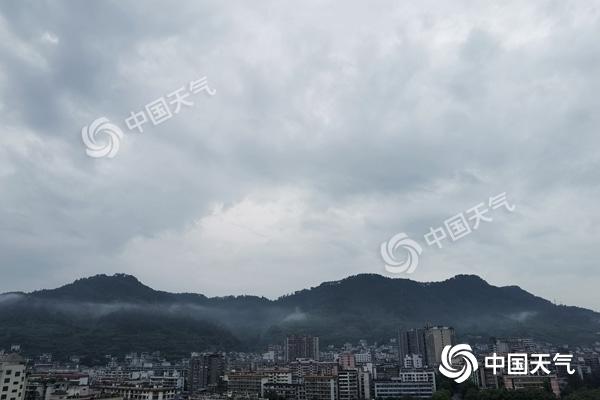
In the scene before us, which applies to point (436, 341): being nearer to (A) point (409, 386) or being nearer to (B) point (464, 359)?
(A) point (409, 386)

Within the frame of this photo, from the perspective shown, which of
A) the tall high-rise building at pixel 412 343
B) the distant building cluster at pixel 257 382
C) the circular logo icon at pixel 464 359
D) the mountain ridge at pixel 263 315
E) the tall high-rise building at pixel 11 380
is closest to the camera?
the tall high-rise building at pixel 11 380

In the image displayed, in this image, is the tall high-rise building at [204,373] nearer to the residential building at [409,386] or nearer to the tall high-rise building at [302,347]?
the residential building at [409,386]

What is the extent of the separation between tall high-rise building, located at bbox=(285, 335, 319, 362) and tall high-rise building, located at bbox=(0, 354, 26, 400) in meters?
53.8

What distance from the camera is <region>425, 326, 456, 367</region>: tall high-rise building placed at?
60438 millimetres

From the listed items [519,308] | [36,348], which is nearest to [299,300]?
[519,308]

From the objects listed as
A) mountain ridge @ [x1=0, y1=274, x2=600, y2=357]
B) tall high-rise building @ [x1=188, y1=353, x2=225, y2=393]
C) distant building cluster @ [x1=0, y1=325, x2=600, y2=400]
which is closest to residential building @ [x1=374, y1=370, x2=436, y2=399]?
distant building cluster @ [x1=0, y1=325, x2=600, y2=400]

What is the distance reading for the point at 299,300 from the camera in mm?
153375

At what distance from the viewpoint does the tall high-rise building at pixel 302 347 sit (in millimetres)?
70750

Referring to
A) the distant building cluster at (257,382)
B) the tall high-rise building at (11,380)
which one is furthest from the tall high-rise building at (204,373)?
the tall high-rise building at (11,380)

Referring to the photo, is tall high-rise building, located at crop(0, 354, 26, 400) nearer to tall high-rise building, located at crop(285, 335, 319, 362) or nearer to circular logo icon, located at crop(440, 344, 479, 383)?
circular logo icon, located at crop(440, 344, 479, 383)

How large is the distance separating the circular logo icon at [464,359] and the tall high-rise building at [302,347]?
3680 centimetres

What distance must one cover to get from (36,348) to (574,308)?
131035mm

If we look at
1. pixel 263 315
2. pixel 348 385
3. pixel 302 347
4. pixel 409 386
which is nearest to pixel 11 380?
pixel 348 385

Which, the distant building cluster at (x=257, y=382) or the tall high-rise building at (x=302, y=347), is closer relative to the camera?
the distant building cluster at (x=257, y=382)
